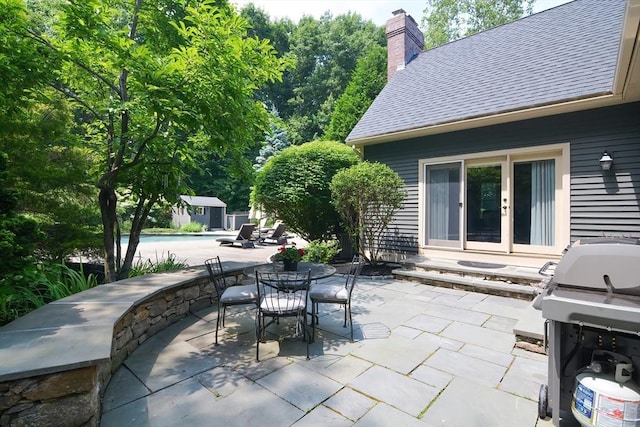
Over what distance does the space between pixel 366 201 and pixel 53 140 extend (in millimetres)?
5234

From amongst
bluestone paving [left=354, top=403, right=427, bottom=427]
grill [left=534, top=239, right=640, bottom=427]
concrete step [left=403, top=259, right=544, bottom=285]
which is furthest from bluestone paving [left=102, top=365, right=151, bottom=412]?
concrete step [left=403, top=259, right=544, bottom=285]

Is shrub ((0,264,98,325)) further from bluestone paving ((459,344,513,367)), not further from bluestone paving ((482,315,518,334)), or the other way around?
bluestone paving ((482,315,518,334))

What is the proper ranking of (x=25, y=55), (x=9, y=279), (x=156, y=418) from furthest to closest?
1. (x=25, y=55)
2. (x=9, y=279)
3. (x=156, y=418)

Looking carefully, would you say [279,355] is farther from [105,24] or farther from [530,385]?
[105,24]

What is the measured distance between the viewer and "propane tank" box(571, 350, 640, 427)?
1.47m

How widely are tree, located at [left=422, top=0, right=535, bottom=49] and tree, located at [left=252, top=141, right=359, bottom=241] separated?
16662mm

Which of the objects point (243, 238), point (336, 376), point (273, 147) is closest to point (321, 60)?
point (273, 147)

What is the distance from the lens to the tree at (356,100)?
1195 cm

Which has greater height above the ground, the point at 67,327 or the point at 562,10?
the point at 562,10

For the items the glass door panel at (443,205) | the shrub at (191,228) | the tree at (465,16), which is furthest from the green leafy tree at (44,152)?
the tree at (465,16)

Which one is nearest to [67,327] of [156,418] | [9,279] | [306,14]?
[156,418]

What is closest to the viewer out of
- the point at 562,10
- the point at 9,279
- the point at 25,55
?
the point at 9,279

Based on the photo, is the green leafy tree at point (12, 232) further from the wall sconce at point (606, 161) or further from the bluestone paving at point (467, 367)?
the wall sconce at point (606, 161)

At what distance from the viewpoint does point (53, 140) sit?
4496 millimetres
